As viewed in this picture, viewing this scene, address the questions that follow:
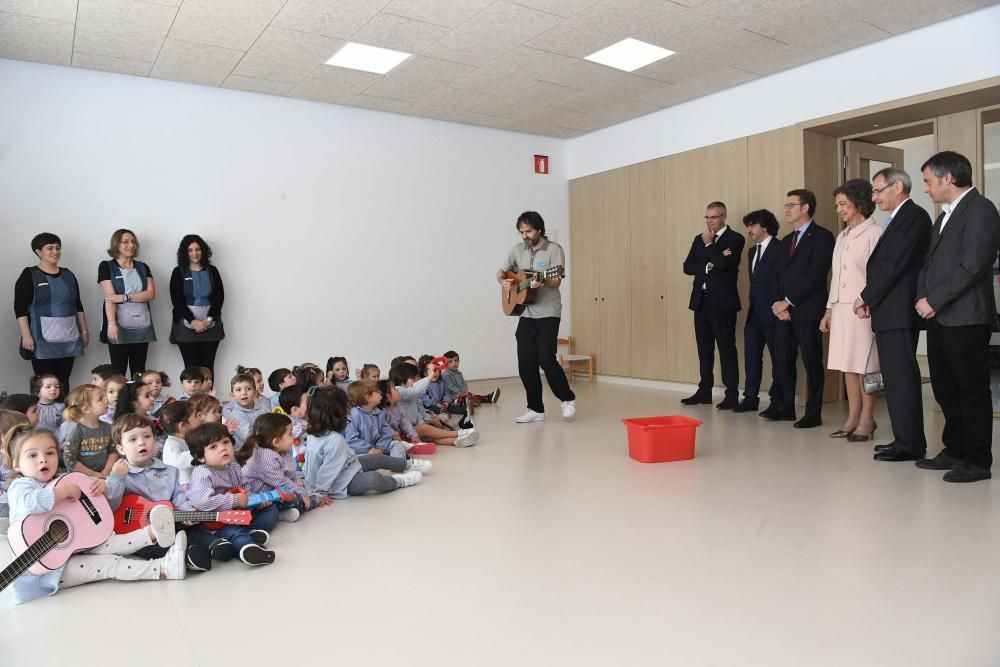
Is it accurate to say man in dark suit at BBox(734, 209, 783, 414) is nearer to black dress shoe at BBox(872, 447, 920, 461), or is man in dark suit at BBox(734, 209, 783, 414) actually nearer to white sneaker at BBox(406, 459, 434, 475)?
black dress shoe at BBox(872, 447, 920, 461)

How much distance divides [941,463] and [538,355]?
2.76m

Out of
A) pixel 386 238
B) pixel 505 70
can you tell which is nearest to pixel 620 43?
pixel 505 70

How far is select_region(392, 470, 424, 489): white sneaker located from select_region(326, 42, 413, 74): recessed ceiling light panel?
3688 mm

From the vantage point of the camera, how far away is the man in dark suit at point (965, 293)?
356 cm

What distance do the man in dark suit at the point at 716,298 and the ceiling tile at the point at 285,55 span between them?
3616 mm

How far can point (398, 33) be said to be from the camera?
547 centimetres

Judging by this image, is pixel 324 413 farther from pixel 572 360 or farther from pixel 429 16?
pixel 572 360

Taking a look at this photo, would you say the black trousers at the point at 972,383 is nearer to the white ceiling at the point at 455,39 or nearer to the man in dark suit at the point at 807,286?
the man in dark suit at the point at 807,286

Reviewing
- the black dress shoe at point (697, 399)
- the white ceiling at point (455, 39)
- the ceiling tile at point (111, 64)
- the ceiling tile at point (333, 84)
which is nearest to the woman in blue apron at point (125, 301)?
the ceiling tile at point (111, 64)

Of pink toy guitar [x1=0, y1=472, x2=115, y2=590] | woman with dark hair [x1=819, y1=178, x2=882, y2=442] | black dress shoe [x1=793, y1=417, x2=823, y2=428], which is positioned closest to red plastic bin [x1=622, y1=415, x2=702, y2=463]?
woman with dark hair [x1=819, y1=178, x2=882, y2=442]

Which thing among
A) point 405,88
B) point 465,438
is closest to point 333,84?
point 405,88

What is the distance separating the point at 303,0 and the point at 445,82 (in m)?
2.10

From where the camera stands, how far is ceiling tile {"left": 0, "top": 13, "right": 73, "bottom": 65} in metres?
5.07

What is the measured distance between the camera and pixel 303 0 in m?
4.80
